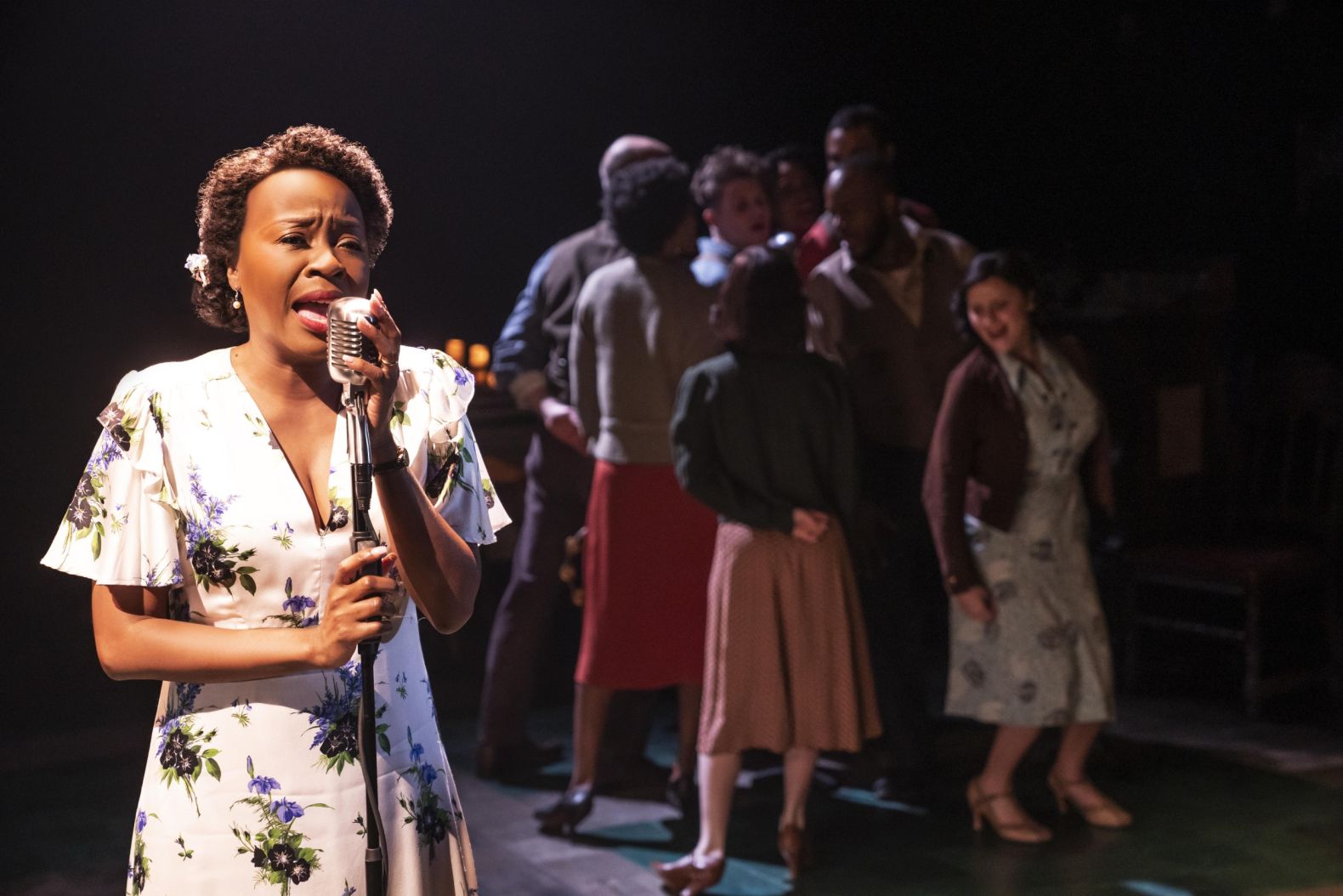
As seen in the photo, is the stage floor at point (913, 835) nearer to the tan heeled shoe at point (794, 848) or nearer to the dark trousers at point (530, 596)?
the tan heeled shoe at point (794, 848)

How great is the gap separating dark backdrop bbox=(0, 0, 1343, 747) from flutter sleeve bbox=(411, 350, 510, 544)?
3.14 metres

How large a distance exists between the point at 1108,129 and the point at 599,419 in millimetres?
3063

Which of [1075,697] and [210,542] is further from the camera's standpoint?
[1075,697]

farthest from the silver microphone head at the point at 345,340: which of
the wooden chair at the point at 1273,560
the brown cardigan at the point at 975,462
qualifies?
the wooden chair at the point at 1273,560

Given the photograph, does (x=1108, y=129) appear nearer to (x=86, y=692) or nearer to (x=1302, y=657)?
(x=1302, y=657)

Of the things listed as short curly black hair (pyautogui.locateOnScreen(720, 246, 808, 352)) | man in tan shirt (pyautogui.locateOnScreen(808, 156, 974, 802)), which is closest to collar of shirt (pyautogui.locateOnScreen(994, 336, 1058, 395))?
man in tan shirt (pyautogui.locateOnScreen(808, 156, 974, 802))

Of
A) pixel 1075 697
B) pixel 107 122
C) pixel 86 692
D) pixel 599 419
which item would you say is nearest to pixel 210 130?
pixel 107 122

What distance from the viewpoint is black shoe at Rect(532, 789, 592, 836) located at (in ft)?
12.1

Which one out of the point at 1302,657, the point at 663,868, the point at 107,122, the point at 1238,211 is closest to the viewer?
the point at 663,868

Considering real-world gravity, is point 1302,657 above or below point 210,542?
below

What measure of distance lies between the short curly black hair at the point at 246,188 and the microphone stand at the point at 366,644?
29 centimetres

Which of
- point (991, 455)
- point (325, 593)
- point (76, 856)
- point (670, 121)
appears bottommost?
point (76, 856)

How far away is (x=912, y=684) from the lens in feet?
13.2

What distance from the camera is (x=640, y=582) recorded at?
3.71 meters
